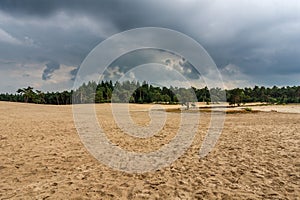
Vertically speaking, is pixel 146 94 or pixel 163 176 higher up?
pixel 146 94

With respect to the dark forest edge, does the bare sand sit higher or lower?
lower

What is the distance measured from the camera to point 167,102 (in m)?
95.4

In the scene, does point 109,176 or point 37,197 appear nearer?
point 37,197

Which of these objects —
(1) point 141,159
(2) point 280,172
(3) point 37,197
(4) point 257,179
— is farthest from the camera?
(1) point 141,159

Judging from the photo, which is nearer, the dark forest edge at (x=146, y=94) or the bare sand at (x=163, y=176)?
the bare sand at (x=163, y=176)

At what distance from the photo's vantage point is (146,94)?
9312 centimetres

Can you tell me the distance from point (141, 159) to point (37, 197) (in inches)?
172

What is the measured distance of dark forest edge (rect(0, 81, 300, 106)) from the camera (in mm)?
83500

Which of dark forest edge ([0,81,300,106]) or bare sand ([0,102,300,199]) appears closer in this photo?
bare sand ([0,102,300,199])

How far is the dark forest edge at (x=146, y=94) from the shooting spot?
8350 cm

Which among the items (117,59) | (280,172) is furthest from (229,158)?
(117,59)

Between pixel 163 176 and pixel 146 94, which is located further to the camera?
pixel 146 94

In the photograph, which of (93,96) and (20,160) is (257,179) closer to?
(20,160)

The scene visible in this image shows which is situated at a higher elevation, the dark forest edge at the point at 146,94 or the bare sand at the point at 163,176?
the dark forest edge at the point at 146,94
